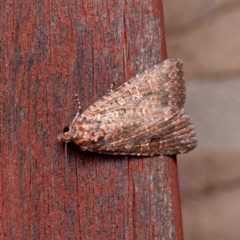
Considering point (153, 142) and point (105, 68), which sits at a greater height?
point (105, 68)

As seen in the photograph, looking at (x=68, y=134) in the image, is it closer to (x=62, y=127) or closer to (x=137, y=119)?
(x=62, y=127)

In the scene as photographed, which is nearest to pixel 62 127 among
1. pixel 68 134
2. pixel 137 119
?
pixel 68 134

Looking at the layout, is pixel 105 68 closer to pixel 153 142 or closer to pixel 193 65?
pixel 153 142

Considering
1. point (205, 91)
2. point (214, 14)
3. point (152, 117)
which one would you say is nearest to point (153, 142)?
point (152, 117)

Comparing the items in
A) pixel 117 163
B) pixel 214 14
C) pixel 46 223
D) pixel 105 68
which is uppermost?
pixel 214 14
